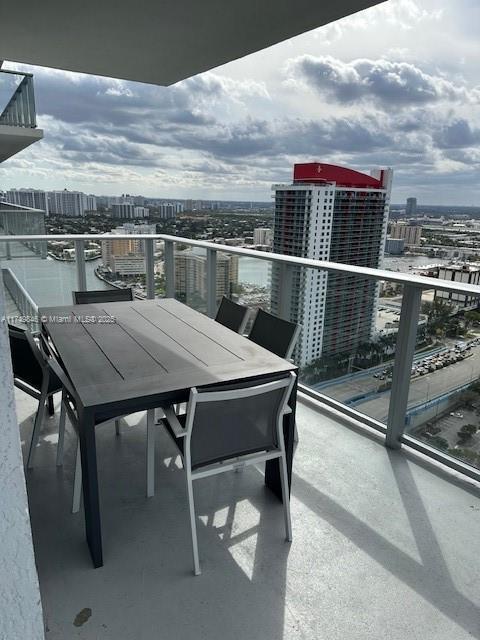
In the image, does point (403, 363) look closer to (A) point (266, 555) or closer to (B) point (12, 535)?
(A) point (266, 555)

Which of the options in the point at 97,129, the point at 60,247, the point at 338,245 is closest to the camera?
the point at 338,245

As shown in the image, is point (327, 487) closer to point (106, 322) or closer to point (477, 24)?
point (106, 322)

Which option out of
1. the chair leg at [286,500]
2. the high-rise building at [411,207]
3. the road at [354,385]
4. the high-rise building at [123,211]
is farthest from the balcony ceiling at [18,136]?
the chair leg at [286,500]

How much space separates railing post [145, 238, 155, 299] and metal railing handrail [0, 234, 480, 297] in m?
0.10

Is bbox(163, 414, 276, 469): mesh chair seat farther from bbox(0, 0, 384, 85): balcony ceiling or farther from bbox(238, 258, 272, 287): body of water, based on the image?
bbox(0, 0, 384, 85): balcony ceiling

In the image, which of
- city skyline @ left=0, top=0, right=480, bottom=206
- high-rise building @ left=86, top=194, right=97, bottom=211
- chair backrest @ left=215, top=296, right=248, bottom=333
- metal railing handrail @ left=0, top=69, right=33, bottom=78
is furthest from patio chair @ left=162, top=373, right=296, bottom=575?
metal railing handrail @ left=0, top=69, right=33, bottom=78

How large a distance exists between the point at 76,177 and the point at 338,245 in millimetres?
11251

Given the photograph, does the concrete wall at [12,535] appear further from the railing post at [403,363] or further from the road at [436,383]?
the railing post at [403,363]

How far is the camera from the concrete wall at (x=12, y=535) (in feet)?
2.57

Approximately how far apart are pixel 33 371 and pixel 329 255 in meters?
2.84

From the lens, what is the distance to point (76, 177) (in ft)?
44.3

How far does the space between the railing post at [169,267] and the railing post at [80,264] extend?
1.01 meters

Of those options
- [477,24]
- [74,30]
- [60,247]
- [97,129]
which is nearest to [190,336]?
[74,30]

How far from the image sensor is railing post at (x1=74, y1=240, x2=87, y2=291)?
5.46 meters
